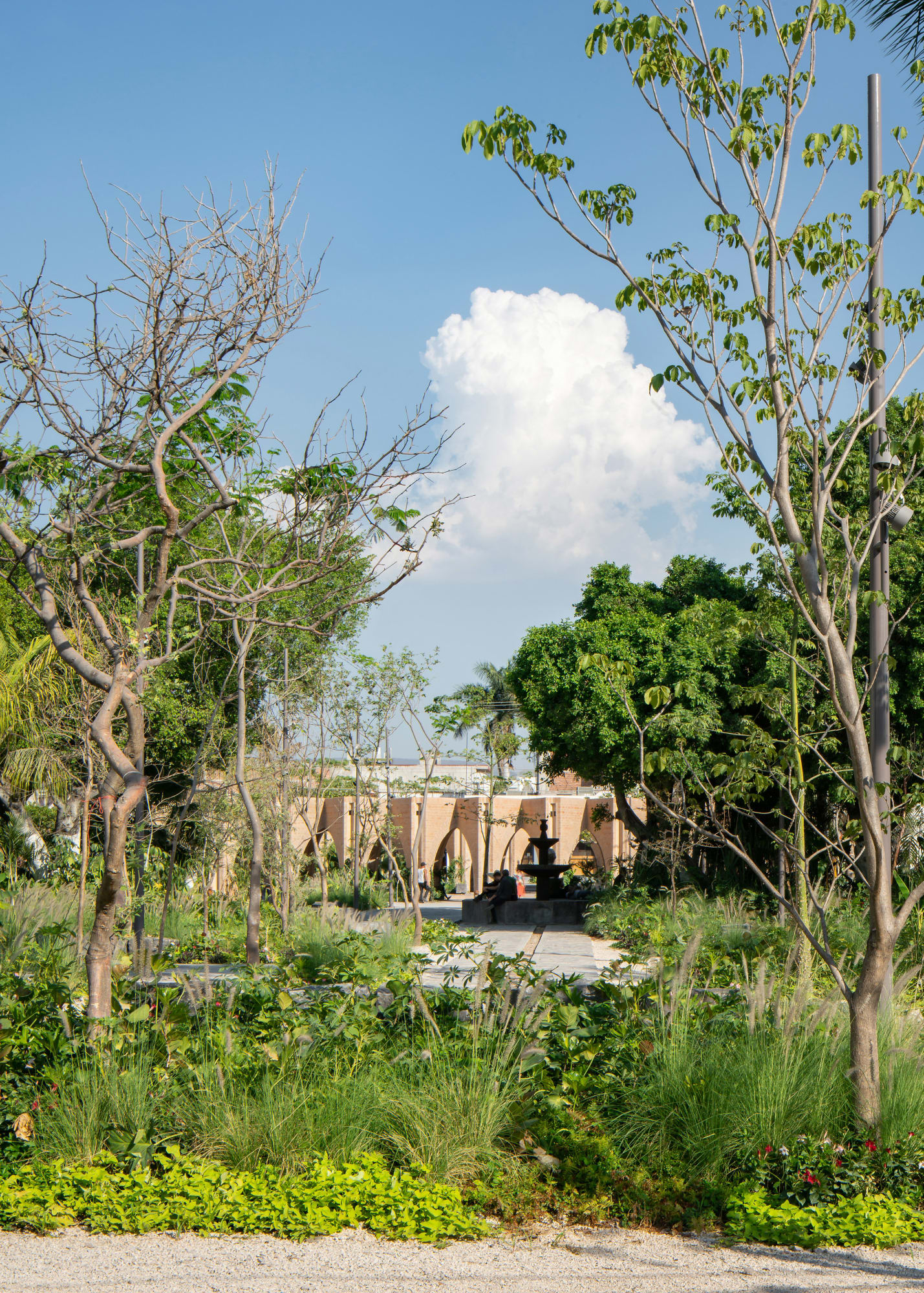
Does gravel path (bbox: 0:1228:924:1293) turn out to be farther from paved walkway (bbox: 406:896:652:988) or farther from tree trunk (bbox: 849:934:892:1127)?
paved walkway (bbox: 406:896:652:988)

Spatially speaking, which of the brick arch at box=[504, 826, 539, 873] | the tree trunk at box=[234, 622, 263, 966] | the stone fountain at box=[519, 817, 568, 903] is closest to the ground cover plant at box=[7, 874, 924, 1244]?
the tree trunk at box=[234, 622, 263, 966]

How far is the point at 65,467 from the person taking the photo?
5.62m

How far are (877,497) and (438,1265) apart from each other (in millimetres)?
4347

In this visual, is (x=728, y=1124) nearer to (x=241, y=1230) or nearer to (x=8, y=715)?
(x=241, y=1230)

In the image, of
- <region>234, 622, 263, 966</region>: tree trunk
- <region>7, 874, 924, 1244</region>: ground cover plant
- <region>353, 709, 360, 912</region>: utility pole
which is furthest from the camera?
<region>353, 709, 360, 912</region>: utility pole

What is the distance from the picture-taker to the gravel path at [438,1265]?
3.66 metres

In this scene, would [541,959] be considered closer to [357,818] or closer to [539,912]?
[357,818]

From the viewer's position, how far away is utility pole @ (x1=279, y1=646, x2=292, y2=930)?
13164 mm

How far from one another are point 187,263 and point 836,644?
3.86 m

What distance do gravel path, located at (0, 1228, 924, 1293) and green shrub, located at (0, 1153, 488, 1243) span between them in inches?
2.2

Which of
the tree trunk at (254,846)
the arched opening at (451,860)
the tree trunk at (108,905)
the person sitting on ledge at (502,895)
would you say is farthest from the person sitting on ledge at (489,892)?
the tree trunk at (108,905)

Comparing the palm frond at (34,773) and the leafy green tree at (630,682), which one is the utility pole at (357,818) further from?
the palm frond at (34,773)

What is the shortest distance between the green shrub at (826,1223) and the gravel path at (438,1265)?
0.05 m

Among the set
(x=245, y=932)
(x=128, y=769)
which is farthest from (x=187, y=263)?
(x=245, y=932)
